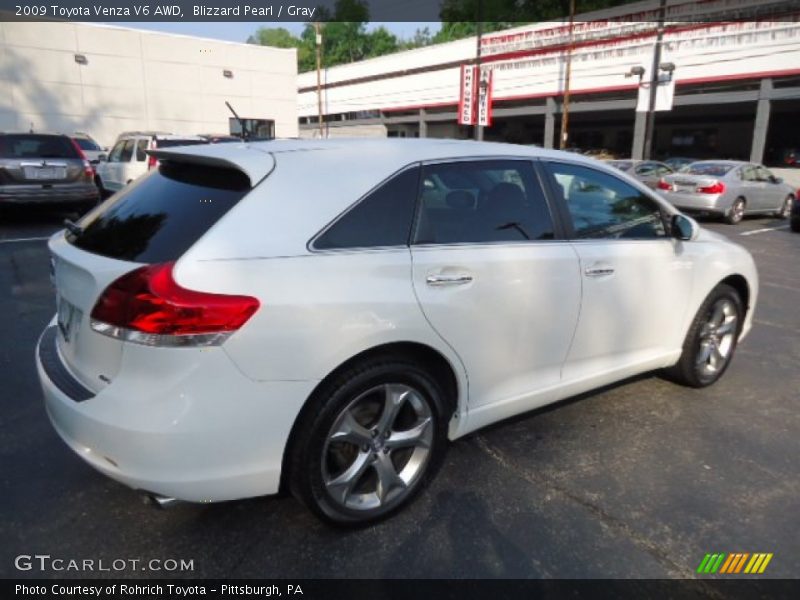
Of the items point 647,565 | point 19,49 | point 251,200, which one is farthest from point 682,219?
point 19,49

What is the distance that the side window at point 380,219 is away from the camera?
2.36 m

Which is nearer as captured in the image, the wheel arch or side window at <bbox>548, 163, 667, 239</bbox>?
the wheel arch

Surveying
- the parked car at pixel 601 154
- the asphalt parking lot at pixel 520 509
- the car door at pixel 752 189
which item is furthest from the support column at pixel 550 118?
the asphalt parking lot at pixel 520 509

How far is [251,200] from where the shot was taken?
88.7 inches

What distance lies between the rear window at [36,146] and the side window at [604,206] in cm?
1003

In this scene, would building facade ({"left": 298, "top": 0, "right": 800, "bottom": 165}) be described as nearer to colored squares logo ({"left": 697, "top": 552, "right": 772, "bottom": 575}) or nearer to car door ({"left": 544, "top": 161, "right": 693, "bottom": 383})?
car door ({"left": 544, "top": 161, "right": 693, "bottom": 383})

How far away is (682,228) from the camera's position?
3623 mm

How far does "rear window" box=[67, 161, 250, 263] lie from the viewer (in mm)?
2221

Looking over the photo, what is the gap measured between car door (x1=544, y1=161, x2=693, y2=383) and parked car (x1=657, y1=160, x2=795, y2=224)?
453 inches

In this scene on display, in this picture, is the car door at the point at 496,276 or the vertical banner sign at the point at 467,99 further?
the vertical banner sign at the point at 467,99

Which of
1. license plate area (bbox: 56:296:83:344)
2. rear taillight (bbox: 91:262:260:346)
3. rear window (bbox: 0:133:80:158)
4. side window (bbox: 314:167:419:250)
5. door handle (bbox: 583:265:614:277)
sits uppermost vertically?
rear window (bbox: 0:133:80:158)

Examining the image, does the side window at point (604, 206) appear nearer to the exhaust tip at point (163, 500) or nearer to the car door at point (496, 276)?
the car door at point (496, 276)

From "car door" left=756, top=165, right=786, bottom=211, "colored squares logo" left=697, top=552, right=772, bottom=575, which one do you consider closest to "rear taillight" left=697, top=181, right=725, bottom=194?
"car door" left=756, top=165, right=786, bottom=211

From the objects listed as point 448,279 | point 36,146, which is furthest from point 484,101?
point 448,279
